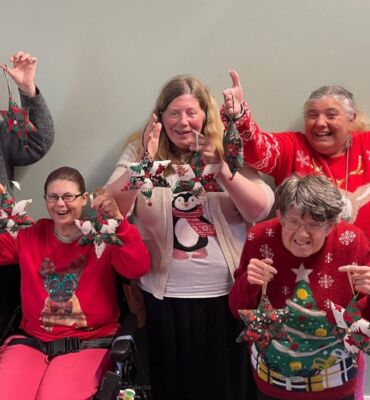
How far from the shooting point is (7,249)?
4.99 ft

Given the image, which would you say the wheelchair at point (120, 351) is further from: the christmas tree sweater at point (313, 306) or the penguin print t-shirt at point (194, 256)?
the christmas tree sweater at point (313, 306)

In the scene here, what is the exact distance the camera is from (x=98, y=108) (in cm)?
178

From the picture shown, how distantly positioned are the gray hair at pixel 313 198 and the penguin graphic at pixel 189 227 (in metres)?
0.42

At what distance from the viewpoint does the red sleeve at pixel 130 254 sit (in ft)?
4.51

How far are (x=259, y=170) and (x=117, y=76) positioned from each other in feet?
2.24

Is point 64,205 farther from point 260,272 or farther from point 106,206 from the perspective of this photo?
point 260,272

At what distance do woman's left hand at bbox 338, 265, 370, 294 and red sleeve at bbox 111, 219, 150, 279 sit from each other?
2.04 feet

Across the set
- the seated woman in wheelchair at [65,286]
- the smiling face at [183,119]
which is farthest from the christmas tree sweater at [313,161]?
the seated woman in wheelchair at [65,286]

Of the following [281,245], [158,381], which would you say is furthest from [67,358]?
[281,245]

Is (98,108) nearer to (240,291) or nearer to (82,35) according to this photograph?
(82,35)

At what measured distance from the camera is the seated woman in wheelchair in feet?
4.44

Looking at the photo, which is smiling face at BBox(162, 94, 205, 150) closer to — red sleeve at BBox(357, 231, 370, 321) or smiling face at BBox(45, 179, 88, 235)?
smiling face at BBox(45, 179, 88, 235)

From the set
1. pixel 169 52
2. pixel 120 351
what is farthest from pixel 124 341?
pixel 169 52

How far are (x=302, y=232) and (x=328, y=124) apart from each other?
557 millimetres
